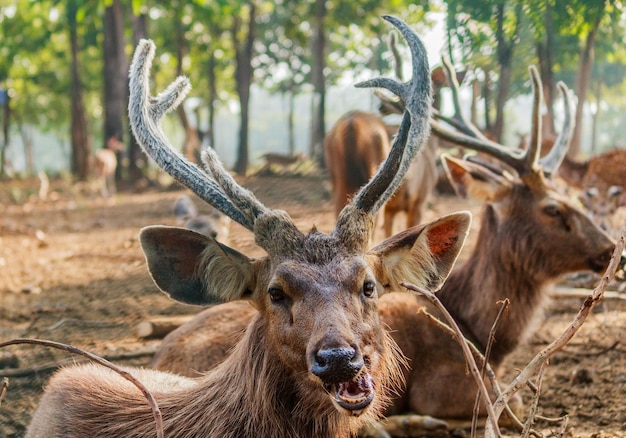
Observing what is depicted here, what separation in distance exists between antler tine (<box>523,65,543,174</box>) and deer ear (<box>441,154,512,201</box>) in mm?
185

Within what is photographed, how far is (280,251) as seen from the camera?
2754mm

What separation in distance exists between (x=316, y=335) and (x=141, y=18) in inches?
687

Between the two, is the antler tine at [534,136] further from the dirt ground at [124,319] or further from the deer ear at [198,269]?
the deer ear at [198,269]

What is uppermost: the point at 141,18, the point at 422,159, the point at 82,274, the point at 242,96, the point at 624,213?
the point at 141,18

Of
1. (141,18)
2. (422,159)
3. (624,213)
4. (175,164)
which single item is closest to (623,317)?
(422,159)

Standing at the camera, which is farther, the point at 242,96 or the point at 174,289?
the point at 242,96

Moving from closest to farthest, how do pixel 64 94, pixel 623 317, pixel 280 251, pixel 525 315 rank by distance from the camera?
1. pixel 280 251
2. pixel 525 315
3. pixel 623 317
4. pixel 64 94

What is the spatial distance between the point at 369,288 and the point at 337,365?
1.76 feet

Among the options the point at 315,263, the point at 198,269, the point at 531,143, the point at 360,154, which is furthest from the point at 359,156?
the point at 315,263

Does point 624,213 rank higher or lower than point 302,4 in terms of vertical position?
lower

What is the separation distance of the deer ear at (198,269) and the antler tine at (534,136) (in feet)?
8.32

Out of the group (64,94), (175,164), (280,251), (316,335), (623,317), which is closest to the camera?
(316,335)

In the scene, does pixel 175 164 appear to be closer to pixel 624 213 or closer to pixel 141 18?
pixel 624 213

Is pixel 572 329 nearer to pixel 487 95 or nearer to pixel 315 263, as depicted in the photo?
pixel 315 263
